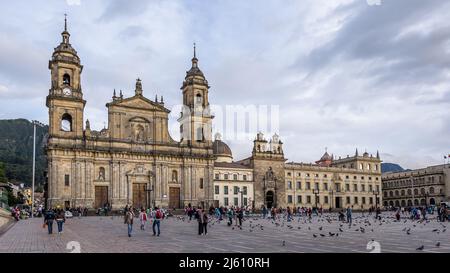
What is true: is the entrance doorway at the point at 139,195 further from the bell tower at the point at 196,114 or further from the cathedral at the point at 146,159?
the bell tower at the point at 196,114

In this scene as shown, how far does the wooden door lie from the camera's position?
218ft

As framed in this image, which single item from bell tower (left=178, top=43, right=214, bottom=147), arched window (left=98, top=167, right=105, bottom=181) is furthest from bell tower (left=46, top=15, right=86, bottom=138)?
bell tower (left=178, top=43, right=214, bottom=147)

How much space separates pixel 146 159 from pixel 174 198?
22.8 feet

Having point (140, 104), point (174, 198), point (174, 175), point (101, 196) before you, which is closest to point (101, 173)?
point (101, 196)

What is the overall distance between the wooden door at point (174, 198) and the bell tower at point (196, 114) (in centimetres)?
728

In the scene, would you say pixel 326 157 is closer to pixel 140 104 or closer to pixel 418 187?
pixel 418 187

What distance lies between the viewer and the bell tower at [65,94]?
5938cm

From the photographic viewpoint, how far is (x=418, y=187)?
339ft

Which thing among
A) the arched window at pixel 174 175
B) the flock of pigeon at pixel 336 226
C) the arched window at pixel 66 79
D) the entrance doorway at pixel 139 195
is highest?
the arched window at pixel 66 79

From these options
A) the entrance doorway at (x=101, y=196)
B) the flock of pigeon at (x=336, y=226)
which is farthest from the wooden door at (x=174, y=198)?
the flock of pigeon at (x=336, y=226)

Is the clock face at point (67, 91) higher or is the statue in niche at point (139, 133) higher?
the clock face at point (67, 91)

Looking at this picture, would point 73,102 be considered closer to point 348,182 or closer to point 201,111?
point 201,111

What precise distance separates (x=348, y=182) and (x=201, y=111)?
117 feet

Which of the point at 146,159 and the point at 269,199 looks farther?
the point at 269,199
